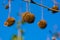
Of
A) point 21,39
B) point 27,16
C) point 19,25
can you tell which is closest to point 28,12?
point 27,16

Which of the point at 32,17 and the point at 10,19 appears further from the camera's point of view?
the point at 10,19

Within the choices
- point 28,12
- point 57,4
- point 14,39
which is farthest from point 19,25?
point 57,4

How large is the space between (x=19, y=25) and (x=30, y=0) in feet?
0.38

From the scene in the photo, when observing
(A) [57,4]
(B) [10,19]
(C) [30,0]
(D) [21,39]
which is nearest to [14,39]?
(D) [21,39]

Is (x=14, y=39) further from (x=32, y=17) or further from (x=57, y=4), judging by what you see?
(x=57, y=4)

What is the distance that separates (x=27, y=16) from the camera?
719 millimetres

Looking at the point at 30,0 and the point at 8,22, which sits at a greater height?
the point at 30,0

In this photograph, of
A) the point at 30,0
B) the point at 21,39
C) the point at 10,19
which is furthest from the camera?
the point at 10,19

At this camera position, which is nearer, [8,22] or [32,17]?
[32,17]

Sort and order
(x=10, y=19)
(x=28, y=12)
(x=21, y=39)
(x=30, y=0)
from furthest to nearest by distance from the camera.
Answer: (x=10, y=19), (x=28, y=12), (x=30, y=0), (x=21, y=39)

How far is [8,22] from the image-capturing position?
2.95 feet

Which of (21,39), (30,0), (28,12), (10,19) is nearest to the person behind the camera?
(21,39)

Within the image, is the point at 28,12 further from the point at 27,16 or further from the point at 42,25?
the point at 42,25

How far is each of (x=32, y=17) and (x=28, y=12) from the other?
0.03 m
